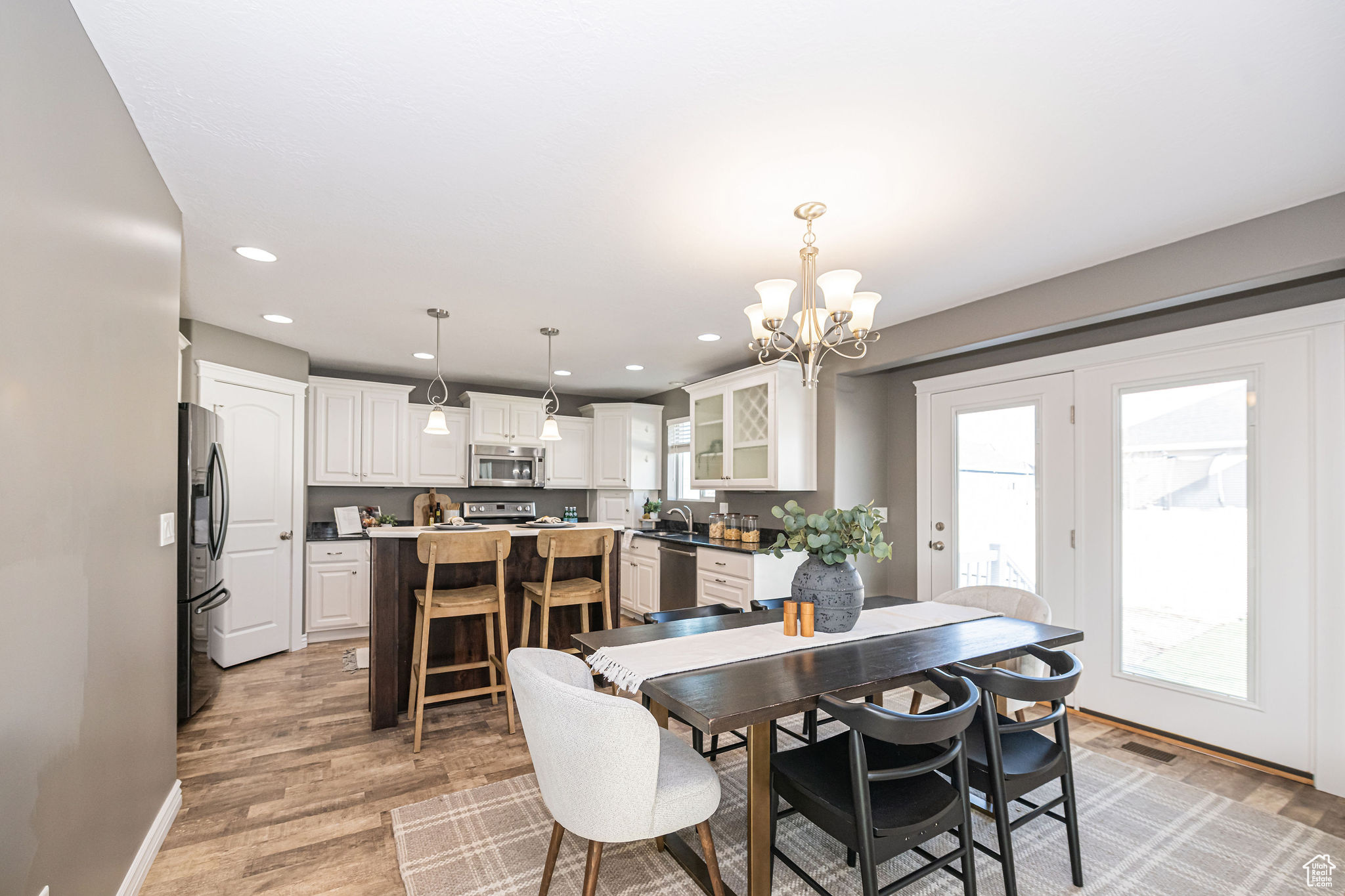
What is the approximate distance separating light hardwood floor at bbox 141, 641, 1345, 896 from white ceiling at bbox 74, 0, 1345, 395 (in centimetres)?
234

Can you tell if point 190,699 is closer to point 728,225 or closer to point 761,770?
point 761,770

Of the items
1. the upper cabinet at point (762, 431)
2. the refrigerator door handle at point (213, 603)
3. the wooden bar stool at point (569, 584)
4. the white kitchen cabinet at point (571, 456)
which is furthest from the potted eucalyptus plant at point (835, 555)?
the white kitchen cabinet at point (571, 456)

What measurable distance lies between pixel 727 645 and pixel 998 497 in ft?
8.37

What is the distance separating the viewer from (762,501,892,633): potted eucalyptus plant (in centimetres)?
224

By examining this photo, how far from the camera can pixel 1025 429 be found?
366 centimetres

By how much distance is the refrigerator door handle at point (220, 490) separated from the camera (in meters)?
3.14

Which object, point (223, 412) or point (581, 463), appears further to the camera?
point (581, 463)

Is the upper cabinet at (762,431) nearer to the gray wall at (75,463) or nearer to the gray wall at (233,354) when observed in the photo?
the gray wall at (233,354)

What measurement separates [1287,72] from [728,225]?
164 cm

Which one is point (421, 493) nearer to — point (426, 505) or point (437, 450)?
point (426, 505)

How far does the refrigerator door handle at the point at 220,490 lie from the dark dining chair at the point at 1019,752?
3.53 m

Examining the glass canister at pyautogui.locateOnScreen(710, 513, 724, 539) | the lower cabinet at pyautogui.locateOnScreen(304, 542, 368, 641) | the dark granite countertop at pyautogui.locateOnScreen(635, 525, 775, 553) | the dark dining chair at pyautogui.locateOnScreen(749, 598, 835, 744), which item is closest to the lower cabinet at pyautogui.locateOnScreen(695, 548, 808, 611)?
the dark granite countertop at pyautogui.locateOnScreen(635, 525, 775, 553)

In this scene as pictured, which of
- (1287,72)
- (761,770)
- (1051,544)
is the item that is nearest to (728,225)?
(1287,72)

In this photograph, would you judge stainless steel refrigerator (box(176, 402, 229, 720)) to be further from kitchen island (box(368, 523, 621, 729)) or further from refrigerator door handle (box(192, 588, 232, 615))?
kitchen island (box(368, 523, 621, 729))
